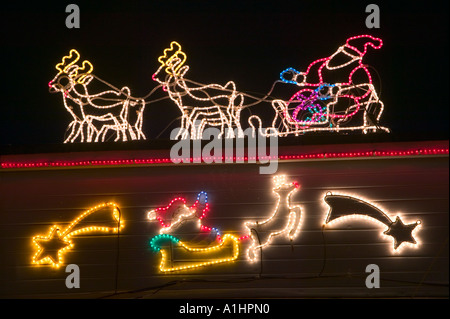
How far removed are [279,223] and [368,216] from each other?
1119 millimetres

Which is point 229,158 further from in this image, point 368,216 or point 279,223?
point 368,216

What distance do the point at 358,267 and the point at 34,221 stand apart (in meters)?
4.24

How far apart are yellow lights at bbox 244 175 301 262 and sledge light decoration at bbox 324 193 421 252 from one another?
1.36ft

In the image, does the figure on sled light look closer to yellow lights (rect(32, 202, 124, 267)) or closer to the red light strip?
the red light strip

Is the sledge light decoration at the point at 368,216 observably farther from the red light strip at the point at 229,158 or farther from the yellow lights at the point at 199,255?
the yellow lights at the point at 199,255

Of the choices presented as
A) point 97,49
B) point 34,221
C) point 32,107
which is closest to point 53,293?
point 34,221

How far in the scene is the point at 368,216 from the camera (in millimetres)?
5312

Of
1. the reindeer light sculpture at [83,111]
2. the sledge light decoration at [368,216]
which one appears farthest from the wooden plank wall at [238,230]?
the reindeer light sculpture at [83,111]

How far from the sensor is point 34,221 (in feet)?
18.3

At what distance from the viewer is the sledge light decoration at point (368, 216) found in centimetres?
522

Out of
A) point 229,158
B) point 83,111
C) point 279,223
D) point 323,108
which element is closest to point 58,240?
point 83,111

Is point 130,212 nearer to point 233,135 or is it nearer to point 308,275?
point 233,135

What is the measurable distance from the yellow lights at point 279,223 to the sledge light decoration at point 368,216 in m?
0.41

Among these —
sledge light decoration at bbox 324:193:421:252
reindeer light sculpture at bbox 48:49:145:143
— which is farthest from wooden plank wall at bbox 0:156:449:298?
reindeer light sculpture at bbox 48:49:145:143
